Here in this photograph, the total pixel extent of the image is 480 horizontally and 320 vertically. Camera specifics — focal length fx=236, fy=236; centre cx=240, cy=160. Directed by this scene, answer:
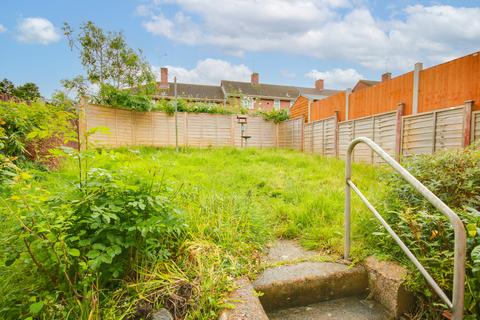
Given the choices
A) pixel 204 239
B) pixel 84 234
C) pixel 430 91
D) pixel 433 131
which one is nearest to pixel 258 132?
pixel 430 91

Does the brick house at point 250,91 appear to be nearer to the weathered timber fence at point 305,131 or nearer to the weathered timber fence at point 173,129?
the weathered timber fence at point 173,129

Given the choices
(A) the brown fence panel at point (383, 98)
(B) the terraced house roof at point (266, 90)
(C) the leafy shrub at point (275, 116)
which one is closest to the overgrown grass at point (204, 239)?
(A) the brown fence panel at point (383, 98)

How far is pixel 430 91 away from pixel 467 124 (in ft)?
3.78

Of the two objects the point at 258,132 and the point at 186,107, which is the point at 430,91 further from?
the point at 186,107

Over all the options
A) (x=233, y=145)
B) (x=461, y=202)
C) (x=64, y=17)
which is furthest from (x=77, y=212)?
(x=64, y=17)

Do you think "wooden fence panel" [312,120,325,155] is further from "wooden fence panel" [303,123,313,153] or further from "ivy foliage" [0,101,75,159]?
"ivy foliage" [0,101,75,159]

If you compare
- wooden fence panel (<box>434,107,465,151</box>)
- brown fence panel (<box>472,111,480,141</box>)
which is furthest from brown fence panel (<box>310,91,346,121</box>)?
brown fence panel (<box>472,111,480,141</box>)

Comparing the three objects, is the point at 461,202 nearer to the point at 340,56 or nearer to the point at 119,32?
the point at 340,56

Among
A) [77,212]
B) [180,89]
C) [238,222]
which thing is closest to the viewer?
[77,212]

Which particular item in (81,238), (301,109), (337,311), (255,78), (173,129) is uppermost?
(255,78)

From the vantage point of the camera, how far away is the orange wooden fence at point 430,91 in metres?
4.12

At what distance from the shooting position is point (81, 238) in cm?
125

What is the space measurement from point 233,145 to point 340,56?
22.1 feet

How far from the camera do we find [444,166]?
1.84m
